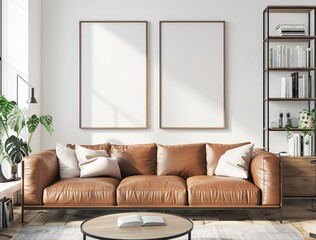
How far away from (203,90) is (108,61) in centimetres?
122

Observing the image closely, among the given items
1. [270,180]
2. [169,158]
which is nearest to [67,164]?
[169,158]

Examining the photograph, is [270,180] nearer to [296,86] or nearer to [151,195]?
[151,195]

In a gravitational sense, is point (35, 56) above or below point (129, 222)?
above

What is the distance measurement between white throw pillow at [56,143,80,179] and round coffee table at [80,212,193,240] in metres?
1.48

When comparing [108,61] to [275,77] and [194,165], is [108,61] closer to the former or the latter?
[194,165]

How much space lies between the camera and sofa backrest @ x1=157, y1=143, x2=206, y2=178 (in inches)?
212

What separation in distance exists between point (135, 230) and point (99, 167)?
175 centimetres

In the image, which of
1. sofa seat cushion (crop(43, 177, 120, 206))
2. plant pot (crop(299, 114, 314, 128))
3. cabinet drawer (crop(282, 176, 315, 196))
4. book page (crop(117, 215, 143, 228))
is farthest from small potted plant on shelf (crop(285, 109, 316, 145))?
book page (crop(117, 215, 143, 228))

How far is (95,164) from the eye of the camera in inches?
201

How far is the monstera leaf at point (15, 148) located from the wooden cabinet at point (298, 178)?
9.49 feet

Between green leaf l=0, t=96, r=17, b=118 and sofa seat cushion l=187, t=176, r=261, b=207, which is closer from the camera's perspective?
sofa seat cushion l=187, t=176, r=261, b=207

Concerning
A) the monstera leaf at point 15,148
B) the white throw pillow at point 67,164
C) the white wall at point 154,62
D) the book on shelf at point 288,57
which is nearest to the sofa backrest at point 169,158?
the white throw pillow at point 67,164

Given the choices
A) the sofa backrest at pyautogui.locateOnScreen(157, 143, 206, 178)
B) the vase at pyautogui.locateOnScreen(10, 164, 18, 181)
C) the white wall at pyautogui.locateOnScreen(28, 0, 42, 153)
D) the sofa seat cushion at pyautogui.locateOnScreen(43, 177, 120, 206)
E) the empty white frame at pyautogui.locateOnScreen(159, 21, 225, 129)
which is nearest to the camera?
the sofa seat cushion at pyautogui.locateOnScreen(43, 177, 120, 206)

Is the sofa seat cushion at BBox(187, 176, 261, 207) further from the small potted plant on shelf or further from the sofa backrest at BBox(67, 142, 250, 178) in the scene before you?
the small potted plant on shelf
